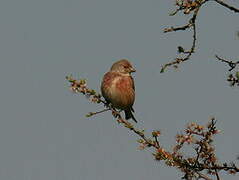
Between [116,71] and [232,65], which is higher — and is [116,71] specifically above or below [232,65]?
above

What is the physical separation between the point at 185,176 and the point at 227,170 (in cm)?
32

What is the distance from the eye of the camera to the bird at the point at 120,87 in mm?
9617

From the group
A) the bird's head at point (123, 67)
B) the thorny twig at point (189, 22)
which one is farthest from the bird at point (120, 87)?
the thorny twig at point (189, 22)

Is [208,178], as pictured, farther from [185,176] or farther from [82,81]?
[82,81]

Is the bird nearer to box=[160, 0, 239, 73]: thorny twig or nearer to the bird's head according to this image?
the bird's head

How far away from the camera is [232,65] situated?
3.54 meters

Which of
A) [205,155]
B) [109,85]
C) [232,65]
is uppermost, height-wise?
[109,85]

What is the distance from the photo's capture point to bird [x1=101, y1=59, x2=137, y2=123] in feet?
31.6

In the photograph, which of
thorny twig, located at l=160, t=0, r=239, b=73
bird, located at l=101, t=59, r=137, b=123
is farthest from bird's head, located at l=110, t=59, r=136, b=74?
thorny twig, located at l=160, t=0, r=239, b=73

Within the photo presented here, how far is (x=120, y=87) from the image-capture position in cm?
978

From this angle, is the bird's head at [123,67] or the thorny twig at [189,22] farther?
the bird's head at [123,67]

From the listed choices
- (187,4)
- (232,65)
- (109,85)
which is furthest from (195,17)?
(109,85)

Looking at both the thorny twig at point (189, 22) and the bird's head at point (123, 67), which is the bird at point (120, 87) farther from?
the thorny twig at point (189, 22)

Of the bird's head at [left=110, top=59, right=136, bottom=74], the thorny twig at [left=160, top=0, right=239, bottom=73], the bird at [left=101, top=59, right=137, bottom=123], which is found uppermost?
the bird's head at [left=110, top=59, right=136, bottom=74]
